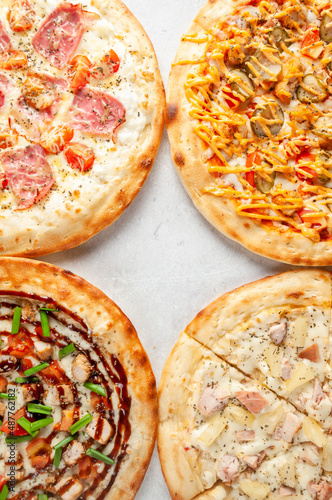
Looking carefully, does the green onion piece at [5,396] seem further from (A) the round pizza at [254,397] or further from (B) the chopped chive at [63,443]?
(A) the round pizza at [254,397]

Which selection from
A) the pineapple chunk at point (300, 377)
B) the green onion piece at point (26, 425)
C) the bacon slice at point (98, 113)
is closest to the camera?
the green onion piece at point (26, 425)

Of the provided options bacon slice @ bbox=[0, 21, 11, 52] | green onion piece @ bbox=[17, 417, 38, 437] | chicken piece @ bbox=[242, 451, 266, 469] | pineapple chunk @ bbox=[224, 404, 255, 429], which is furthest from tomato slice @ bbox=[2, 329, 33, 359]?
bacon slice @ bbox=[0, 21, 11, 52]

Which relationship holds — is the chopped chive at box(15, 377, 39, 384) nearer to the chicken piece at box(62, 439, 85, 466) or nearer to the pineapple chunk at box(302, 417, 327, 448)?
the chicken piece at box(62, 439, 85, 466)

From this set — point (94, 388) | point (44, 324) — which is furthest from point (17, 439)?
point (44, 324)

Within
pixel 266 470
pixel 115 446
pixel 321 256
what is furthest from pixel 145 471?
pixel 321 256

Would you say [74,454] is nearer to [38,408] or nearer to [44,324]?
[38,408]

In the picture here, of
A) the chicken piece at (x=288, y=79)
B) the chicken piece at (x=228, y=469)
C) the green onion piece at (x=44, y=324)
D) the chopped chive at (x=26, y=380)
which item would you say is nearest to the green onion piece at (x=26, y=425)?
the chopped chive at (x=26, y=380)
